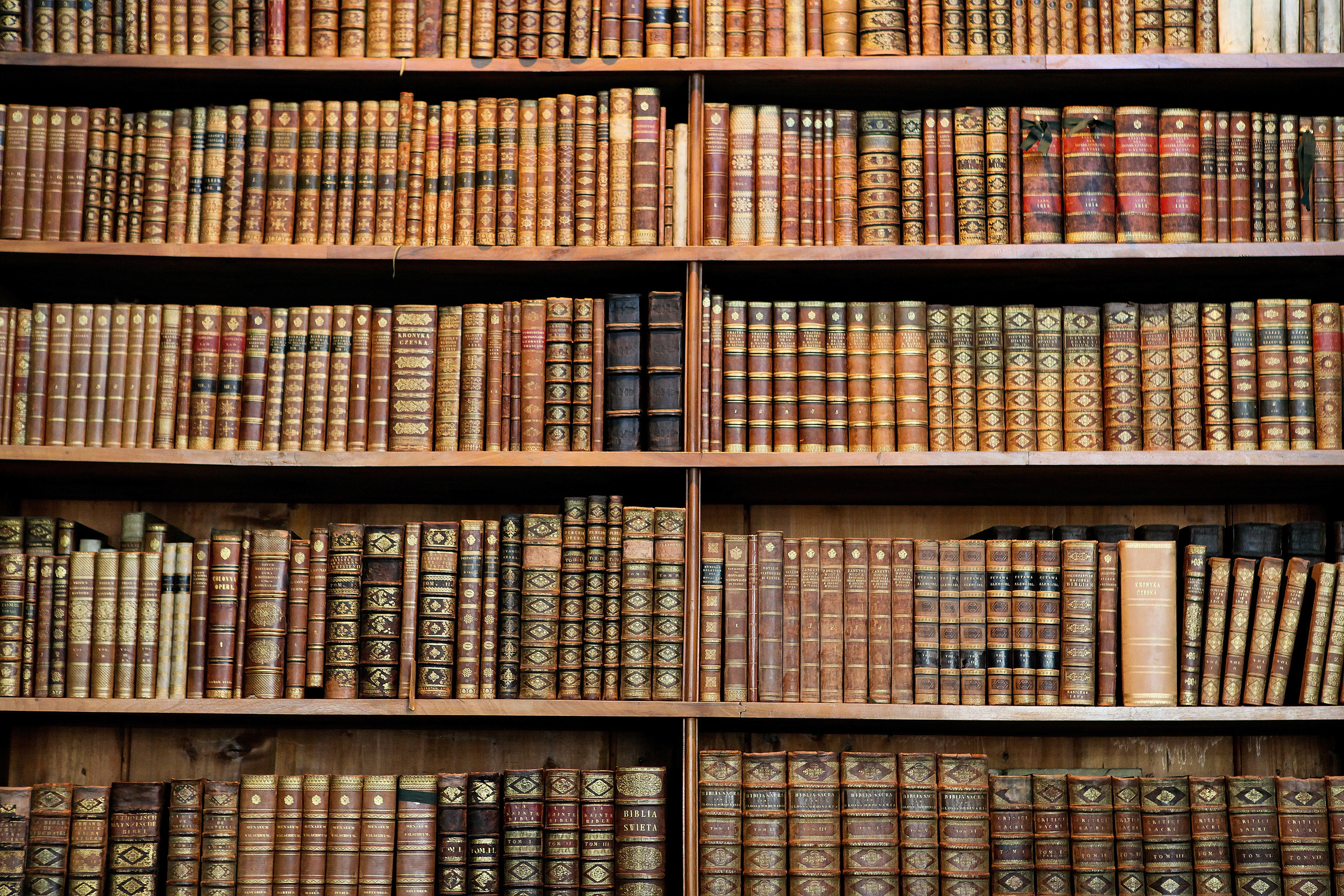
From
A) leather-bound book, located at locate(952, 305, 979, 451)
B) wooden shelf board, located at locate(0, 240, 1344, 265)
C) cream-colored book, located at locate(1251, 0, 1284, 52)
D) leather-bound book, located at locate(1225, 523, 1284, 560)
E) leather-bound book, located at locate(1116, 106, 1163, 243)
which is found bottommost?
leather-bound book, located at locate(1225, 523, 1284, 560)

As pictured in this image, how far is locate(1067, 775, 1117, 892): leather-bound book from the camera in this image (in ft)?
7.23

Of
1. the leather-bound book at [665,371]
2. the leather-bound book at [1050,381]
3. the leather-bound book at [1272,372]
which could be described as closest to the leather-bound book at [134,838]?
the leather-bound book at [665,371]

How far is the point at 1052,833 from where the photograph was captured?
7.32 ft

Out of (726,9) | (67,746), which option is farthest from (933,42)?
(67,746)

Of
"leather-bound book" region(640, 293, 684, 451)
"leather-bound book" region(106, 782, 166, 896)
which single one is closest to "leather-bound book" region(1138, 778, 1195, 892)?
"leather-bound book" region(640, 293, 684, 451)

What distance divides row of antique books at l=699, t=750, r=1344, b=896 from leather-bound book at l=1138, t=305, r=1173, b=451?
57 cm

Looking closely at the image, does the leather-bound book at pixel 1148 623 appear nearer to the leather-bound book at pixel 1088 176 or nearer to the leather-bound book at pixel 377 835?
the leather-bound book at pixel 1088 176

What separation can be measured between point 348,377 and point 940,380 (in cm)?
102

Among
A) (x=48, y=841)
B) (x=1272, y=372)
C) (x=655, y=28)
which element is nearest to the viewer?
(x=48, y=841)

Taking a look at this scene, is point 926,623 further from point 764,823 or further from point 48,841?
point 48,841

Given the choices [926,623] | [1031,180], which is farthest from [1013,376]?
[926,623]

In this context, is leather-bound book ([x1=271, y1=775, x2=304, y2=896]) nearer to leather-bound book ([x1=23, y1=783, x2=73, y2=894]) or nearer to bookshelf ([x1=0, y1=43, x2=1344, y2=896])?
bookshelf ([x1=0, y1=43, x2=1344, y2=896])

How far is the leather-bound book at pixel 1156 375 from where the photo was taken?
7.64 ft

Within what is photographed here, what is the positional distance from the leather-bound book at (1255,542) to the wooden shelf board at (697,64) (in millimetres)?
796
